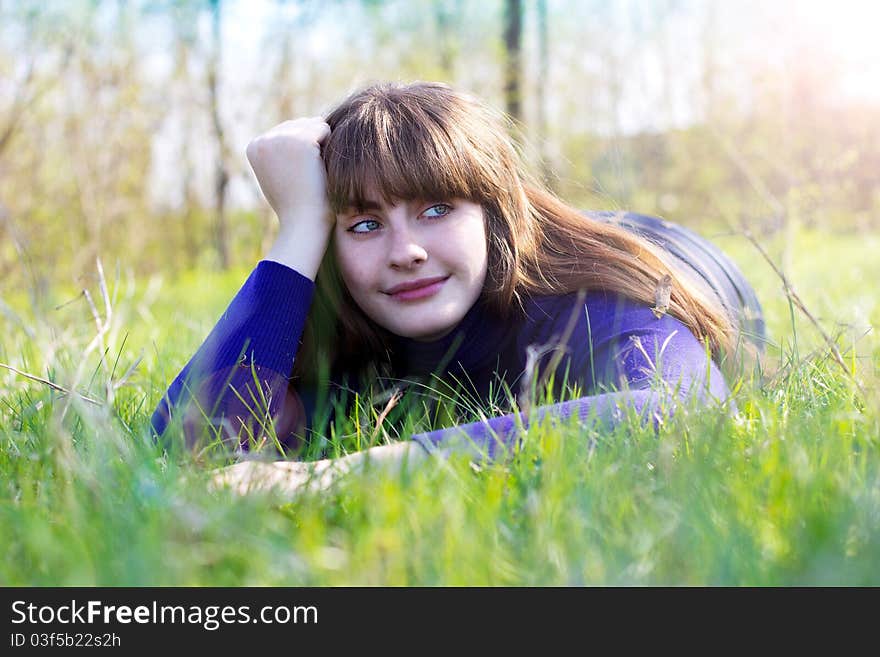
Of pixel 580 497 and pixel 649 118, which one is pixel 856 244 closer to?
pixel 649 118

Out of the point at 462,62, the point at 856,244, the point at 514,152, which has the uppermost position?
the point at 462,62

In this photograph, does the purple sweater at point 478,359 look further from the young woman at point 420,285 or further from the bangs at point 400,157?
the bangs at point 400,157

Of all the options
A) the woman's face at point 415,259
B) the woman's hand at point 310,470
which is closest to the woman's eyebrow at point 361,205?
the woman's face at point 415,259

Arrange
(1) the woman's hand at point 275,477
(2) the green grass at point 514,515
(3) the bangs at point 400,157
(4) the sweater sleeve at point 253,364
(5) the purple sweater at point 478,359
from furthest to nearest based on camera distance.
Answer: (3) the bangs at point 400,157, (4) the sweater sleeve at point 253,364, (5) the purple sweater at point 478,359, (1) the woman's hand at point 275,477, (2) the green grass at point 514,515

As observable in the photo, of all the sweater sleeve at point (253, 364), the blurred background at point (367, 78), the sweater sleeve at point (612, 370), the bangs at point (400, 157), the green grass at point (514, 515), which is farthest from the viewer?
the blurred background at point (367, 78)

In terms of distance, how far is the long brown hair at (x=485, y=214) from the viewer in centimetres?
209

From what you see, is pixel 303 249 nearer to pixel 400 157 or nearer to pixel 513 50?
pixel 400 157

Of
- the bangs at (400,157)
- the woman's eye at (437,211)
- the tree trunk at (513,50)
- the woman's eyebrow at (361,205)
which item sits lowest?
the woman's eye at (437,211)

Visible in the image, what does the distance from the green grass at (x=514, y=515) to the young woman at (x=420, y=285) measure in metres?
0.38

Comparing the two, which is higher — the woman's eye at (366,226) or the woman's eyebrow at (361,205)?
the woman's eyebrow at (361,205)

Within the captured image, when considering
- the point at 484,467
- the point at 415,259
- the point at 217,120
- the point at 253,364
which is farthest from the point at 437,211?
the point at 217,120
